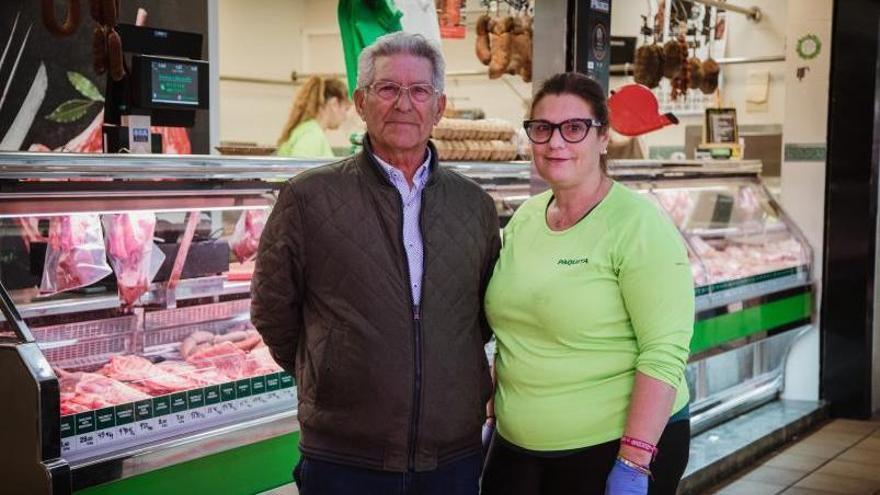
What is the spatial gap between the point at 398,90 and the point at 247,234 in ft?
5.61

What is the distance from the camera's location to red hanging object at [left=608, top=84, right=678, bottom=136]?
4957mm

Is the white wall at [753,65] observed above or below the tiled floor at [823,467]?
above

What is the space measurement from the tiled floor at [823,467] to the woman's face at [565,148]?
3.29 m

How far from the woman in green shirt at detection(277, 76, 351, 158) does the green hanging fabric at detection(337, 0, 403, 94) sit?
282 cm

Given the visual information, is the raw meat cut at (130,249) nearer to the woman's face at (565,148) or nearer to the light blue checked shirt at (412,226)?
the light blue checked shirt at (412,226)

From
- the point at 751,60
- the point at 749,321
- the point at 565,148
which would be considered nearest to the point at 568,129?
the point at 565,148

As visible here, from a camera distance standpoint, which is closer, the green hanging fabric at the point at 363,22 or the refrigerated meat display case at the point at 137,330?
the refrigerated meat display case at the point at 137,330

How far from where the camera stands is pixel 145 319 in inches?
143

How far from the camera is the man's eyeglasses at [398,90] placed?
2439 mm

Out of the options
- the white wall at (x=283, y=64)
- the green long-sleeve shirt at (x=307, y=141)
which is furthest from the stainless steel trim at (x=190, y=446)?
the white wall at (x=283, y=64)

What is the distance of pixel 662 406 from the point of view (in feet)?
8.24

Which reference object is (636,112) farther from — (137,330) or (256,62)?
(256,62)

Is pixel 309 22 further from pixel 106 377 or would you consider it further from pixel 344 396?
pixel 344 396


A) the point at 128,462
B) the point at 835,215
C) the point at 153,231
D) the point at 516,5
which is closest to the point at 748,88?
the point at 835,215
